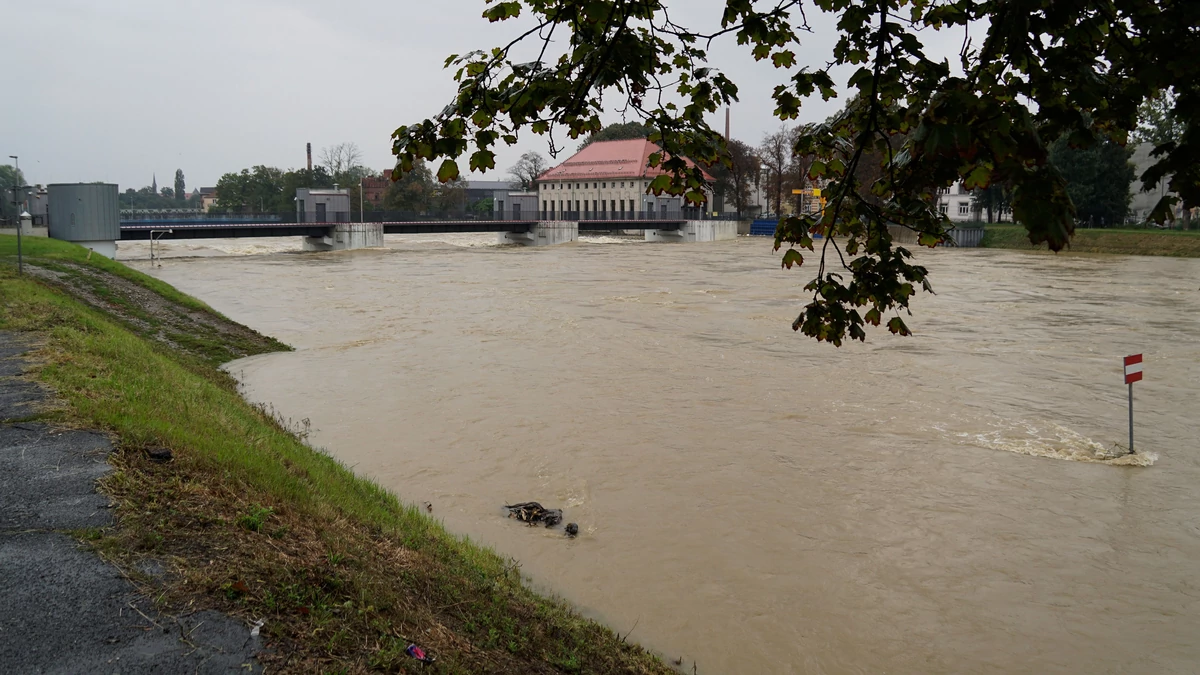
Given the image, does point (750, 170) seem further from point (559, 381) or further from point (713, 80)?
point (713, 80)

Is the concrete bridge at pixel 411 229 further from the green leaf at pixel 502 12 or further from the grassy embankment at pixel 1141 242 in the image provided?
the green leaf at pixel 502 12

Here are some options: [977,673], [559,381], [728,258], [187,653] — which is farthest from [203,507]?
[728,258]

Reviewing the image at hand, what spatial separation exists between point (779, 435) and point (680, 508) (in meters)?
3.65

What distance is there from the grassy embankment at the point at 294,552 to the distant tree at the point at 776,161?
299 feet

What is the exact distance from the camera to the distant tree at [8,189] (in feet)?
75.0

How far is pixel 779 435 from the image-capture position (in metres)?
13.4

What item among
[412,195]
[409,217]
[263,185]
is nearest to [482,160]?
[409,217]

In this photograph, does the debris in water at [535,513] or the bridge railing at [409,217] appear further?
the bridge railing at [409,217]

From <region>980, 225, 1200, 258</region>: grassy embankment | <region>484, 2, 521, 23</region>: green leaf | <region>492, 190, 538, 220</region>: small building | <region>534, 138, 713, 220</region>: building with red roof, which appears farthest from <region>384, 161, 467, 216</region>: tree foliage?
<region>484, 2, 521, 23</region>: green leaf

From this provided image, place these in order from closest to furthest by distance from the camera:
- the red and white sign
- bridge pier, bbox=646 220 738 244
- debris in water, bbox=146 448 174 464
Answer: debris in water, bbox=146 448 174 464 → the red and white sign → bridge pier, bbox=646 220 738 244

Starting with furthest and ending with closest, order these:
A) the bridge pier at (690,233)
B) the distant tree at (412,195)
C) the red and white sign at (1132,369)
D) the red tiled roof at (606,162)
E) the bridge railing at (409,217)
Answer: the red tiled roof at (606,162), the distant tree at (412,195), the bridge pier at (690,233), the bridge railing at (409,217), the red and white sign at (1132,369)

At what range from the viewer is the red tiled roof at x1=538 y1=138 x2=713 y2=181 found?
96.7 meters

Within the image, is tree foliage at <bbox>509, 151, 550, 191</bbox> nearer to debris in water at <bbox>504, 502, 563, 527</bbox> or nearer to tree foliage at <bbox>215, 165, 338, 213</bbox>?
tree foliage at <bbox>215, 165, 338, 213</bbox>

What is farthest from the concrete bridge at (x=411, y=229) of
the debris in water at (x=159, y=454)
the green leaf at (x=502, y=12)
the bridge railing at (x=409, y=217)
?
the green leaf at (x=502, y=12)
